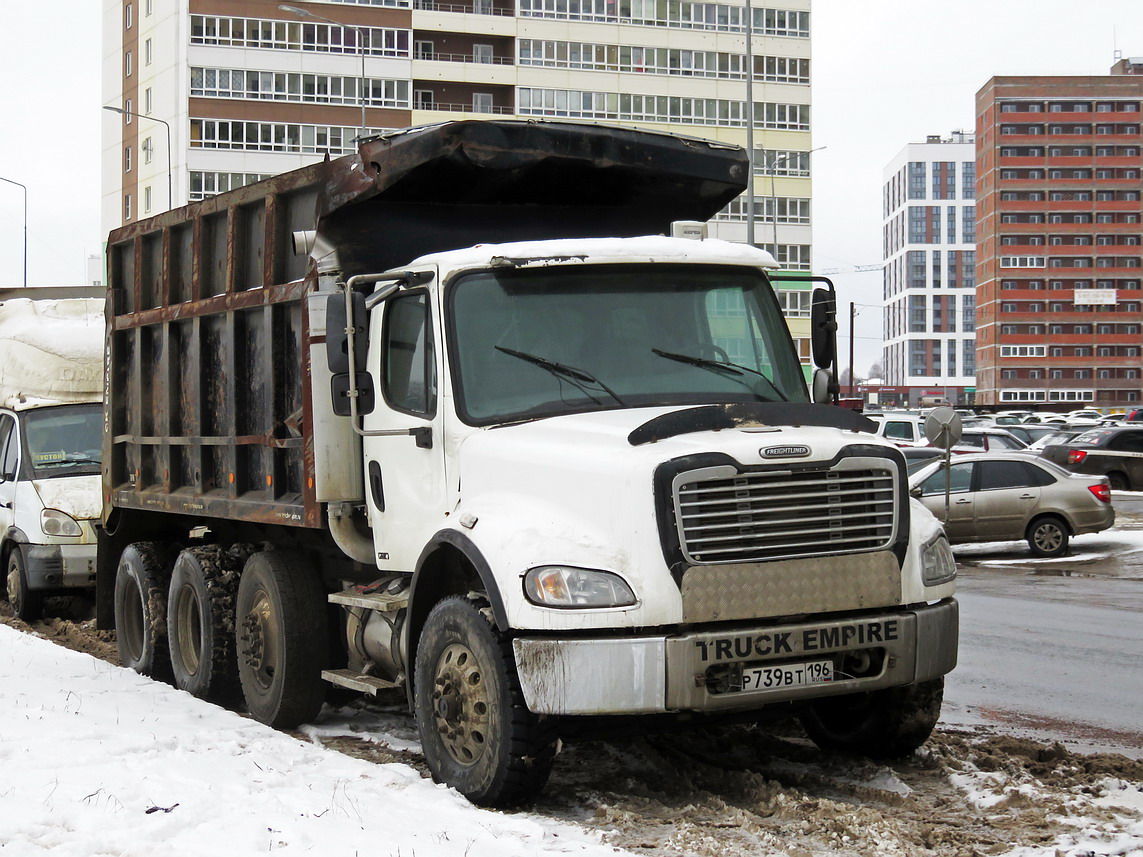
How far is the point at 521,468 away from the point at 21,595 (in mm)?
9107

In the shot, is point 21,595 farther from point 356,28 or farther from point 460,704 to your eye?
point 356,28

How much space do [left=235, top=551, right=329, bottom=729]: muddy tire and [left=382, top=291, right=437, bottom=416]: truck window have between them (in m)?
1.70

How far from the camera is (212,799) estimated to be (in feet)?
20.5

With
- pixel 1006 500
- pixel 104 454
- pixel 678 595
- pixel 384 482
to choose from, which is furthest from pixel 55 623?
pixel 1006 500

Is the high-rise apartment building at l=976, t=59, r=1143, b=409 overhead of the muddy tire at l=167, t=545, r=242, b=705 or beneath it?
overhead

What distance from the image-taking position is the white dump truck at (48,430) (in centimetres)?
Answer: 1420

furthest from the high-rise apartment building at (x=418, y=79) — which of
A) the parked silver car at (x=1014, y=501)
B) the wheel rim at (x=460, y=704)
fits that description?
the wheel rim at (x=460, y=704)

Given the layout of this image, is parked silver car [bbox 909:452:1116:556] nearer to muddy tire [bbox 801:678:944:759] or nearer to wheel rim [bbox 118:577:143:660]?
wheel rim [bbox 118:577:143:660]

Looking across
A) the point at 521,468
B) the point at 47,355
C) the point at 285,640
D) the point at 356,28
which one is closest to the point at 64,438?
the point at 47,355

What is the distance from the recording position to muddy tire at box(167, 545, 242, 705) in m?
9.56

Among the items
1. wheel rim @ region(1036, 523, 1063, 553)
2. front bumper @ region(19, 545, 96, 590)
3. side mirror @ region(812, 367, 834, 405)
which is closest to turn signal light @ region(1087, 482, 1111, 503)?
wheel rim @ region(1036, 523, 1063, 553)

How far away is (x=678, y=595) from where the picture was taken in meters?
6.09

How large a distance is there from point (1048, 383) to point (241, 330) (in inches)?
6091

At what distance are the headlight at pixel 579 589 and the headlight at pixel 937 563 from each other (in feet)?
4.93
